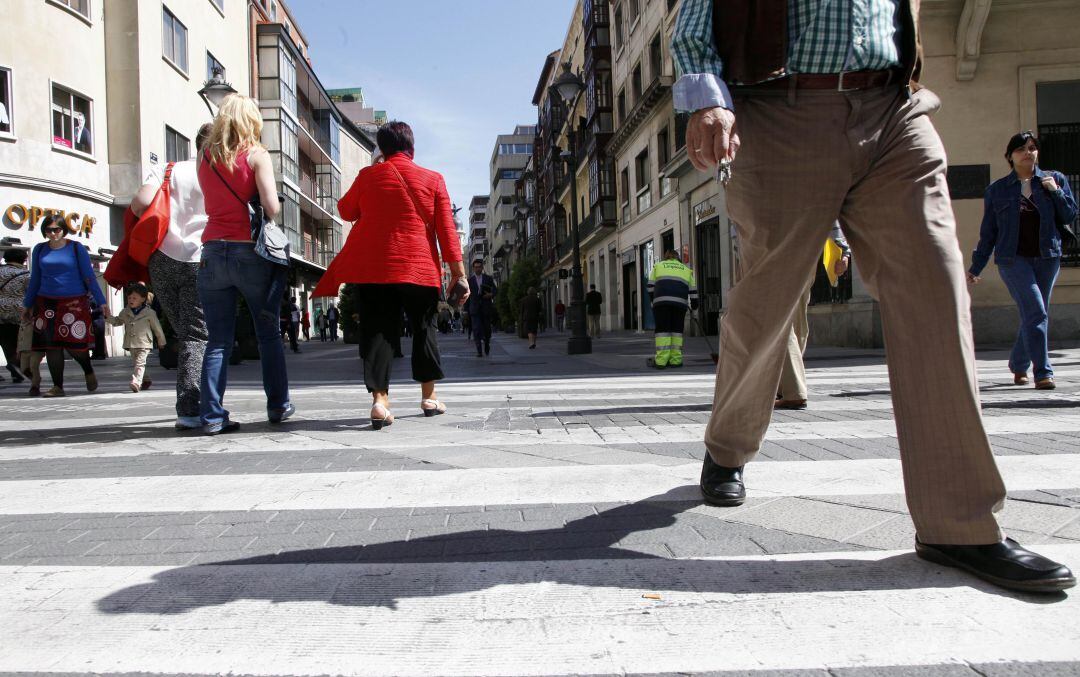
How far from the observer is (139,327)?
878 centimetres

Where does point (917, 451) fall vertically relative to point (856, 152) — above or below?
below

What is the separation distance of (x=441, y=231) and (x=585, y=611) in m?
3.65

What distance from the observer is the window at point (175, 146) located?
23.3m

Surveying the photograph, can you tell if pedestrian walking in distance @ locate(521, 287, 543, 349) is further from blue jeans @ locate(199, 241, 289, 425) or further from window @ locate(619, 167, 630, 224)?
blue jeans @ locate(199, 241, 289, 425)

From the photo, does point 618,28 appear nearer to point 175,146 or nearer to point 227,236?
point 175,146

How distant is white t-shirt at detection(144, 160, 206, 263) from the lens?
506 centimetres

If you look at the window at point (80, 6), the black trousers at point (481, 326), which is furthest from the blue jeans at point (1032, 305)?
the window at point (80, 6)

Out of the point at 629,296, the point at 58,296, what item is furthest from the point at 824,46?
the point at 629,296

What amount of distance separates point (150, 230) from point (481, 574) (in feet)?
12.6

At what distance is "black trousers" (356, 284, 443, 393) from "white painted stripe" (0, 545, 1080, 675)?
2.76 metres

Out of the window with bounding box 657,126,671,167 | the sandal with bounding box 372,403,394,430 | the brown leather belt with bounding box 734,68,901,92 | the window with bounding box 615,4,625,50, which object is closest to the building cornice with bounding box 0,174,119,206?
the window with bounding box 657,126,671,167

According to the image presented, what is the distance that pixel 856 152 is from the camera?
2086mm

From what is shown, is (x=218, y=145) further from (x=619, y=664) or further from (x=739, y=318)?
(x=619, y=664)

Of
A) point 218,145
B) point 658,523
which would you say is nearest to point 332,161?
point 218,145
